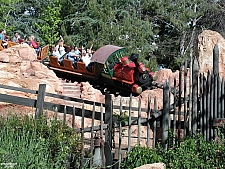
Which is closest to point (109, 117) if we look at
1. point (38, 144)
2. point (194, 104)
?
point (194, 104)

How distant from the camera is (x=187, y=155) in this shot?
4.27 metres

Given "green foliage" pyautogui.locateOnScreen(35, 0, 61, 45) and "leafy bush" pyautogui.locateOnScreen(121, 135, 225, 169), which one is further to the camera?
"green foliage" pyautogui.locateOnScreen(35, 0, 61, 45)

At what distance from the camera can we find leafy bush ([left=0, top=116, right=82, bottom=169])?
3.67 m

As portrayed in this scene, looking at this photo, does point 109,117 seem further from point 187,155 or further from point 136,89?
point 136,89

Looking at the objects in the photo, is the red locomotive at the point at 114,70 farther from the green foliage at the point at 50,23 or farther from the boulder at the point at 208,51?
the green foliage at the point at 50,23

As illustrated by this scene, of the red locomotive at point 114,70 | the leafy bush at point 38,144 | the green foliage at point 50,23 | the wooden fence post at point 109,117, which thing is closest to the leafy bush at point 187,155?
the wooden fence post at point 109,117

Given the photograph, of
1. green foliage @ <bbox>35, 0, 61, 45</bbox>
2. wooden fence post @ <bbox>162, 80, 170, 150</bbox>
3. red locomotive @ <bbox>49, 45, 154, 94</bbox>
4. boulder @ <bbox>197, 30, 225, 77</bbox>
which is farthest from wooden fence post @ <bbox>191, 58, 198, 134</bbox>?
green foliage @ <bbox>35, 0, 61, 45</bbox>

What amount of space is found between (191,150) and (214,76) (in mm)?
1046

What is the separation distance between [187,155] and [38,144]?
1.68m

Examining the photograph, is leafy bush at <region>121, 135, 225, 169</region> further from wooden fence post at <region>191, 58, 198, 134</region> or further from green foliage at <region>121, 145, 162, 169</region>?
wooden fence post at <region>191, 58, 198, 134</region>

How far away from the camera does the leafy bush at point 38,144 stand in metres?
3.67

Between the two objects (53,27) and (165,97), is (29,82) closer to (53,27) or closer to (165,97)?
(165,97)

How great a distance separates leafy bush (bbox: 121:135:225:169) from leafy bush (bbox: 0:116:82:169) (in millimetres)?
711

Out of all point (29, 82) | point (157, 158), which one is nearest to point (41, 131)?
point (157, 158)
